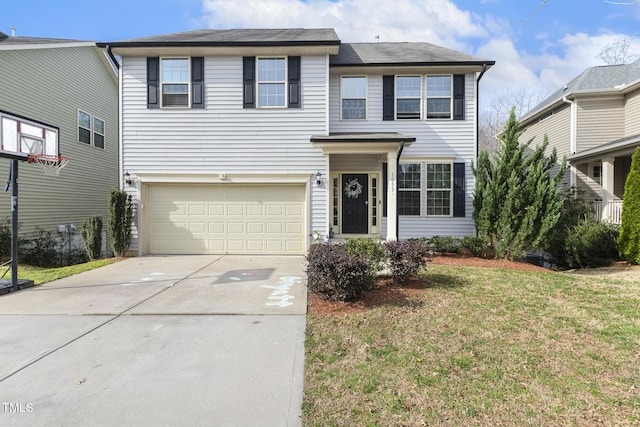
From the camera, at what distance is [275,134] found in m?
10.4

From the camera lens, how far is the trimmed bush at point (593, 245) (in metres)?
9.31

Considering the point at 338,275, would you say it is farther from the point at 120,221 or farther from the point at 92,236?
the point at 92,236

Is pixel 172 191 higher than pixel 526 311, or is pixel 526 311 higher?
pixel 172 191

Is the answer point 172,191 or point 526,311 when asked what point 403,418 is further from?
point 172,191

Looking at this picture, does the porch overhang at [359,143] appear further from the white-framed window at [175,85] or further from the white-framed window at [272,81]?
the white-framed window at [175,85]

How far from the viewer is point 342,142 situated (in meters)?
9.63

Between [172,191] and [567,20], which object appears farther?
[172,191]

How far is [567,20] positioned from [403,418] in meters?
7.94

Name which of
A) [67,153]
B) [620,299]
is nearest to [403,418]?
[620,299]

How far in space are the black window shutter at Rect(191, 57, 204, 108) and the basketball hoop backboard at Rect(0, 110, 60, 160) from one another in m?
3.98

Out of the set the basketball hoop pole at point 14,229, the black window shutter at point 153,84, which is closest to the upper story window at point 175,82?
the black window shutter at point 153,84

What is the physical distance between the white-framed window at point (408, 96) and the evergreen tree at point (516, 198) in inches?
100

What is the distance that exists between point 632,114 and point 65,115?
2015 centimetres

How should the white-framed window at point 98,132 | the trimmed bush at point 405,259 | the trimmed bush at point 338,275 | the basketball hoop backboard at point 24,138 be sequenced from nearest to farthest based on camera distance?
1. the trimmed bush at point 338,275
2. the trimmed bush at point 405,259
3. the basketball hoop backboard at point 24,138
4. the white-framed window at point 98,132
